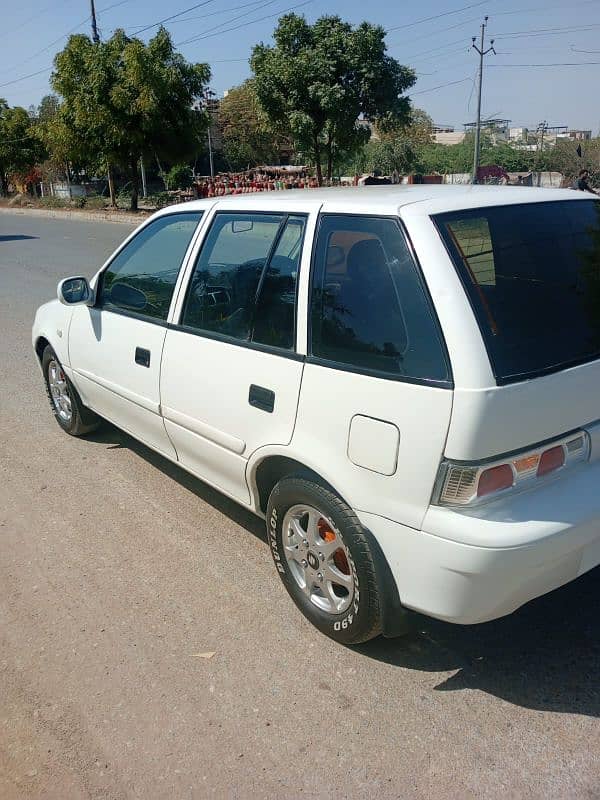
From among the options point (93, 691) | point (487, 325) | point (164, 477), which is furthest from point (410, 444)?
point (164, 477)

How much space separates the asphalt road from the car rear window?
124cm

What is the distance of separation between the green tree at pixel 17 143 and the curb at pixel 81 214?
9.51m

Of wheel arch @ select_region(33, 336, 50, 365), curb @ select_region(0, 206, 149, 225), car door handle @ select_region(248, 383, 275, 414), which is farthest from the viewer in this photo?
curb @ select_region(0, 206, 149, 225)

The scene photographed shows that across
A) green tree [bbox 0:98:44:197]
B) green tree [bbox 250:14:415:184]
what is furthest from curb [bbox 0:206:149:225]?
green tree [bbox 0:98:44:197]

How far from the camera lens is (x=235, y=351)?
317 cm

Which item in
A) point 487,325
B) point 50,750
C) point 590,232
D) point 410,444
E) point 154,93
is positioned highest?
point 154,93

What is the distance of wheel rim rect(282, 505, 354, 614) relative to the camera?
2.83m

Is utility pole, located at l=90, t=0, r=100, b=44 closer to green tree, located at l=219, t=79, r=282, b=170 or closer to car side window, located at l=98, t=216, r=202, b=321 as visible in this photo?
car side window, located at l=98, t=216, r=202, b=321

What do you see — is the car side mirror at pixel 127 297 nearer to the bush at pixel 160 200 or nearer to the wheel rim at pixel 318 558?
the wheel rim at pixel 318 558

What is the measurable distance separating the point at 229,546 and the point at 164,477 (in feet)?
3.34

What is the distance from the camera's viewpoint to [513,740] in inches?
95.4

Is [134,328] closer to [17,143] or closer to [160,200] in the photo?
[160,200]

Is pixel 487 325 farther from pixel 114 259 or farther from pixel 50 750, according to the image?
pixel 114 259

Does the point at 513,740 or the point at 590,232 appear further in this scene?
the point at 590,232
